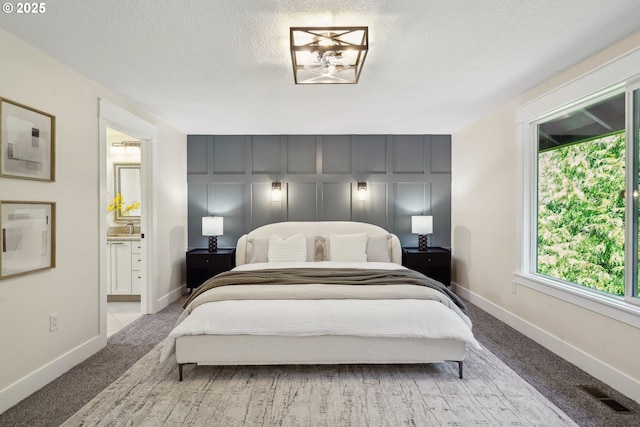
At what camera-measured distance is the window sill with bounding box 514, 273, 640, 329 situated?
2.28m

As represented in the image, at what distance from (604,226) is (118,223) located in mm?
5703

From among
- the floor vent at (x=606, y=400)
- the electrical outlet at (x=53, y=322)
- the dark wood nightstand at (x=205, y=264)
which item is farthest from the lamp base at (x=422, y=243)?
Answer: the electrical outlet at (x=53, y=322)

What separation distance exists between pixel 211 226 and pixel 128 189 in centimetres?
147

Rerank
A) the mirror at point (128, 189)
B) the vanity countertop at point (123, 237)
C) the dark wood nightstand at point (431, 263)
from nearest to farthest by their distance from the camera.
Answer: the vanity countertop at point (123, 237) < the dark wood nightstand at point (431, 263) < the mirror at point (128, 189)

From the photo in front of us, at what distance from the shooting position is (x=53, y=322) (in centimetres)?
254

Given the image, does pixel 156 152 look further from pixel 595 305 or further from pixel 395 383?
pixel 595 305

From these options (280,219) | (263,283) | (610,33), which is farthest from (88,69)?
(610,33)

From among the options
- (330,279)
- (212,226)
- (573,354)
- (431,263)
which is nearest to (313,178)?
(212,226)

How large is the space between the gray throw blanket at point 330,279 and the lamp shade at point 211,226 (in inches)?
66.0

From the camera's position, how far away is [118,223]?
16.3 feet

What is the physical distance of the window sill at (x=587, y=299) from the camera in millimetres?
2277

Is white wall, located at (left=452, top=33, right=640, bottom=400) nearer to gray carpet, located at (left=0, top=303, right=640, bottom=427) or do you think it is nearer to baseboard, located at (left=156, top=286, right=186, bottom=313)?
gray carpet, located at (left=0, top=303, right=640, bottom=427)

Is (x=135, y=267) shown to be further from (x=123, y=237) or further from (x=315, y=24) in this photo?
(x=315, y=24)

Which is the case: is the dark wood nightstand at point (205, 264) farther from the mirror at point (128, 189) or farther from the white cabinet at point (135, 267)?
the mirror at point (128, 189)
